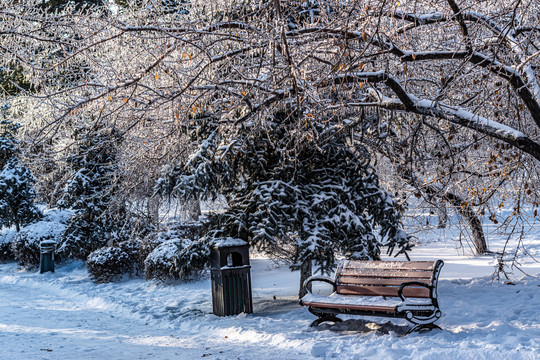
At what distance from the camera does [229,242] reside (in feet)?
A: 27.1

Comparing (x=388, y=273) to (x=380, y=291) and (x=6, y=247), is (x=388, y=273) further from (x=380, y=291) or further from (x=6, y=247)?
(x=6, y=247)

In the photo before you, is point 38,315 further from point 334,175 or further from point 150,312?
point 334,175

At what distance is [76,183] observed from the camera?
51.4 feet

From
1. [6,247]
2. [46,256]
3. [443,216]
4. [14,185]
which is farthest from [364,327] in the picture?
[6,247]

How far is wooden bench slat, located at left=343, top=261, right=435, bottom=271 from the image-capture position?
22.1 ft

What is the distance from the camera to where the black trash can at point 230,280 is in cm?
822

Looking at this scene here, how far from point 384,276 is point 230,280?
244 cm

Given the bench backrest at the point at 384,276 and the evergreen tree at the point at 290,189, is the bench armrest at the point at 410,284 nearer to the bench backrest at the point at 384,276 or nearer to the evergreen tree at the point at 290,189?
the bench backrest at the point at 384,276

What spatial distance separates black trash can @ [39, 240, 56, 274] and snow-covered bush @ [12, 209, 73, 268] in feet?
2.80

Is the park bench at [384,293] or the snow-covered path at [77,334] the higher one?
the park bench at [384,293]

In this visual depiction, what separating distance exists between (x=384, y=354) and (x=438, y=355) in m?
0.55

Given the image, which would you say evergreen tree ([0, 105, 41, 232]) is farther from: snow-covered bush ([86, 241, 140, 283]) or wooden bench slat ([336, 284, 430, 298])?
wooden bench slat ([336, 284, 430, 298])

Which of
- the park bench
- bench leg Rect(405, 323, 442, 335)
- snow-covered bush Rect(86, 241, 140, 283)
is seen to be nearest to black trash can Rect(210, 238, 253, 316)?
the park bench

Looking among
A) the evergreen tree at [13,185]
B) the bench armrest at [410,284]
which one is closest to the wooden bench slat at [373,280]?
the bench armrest at [410,284]
